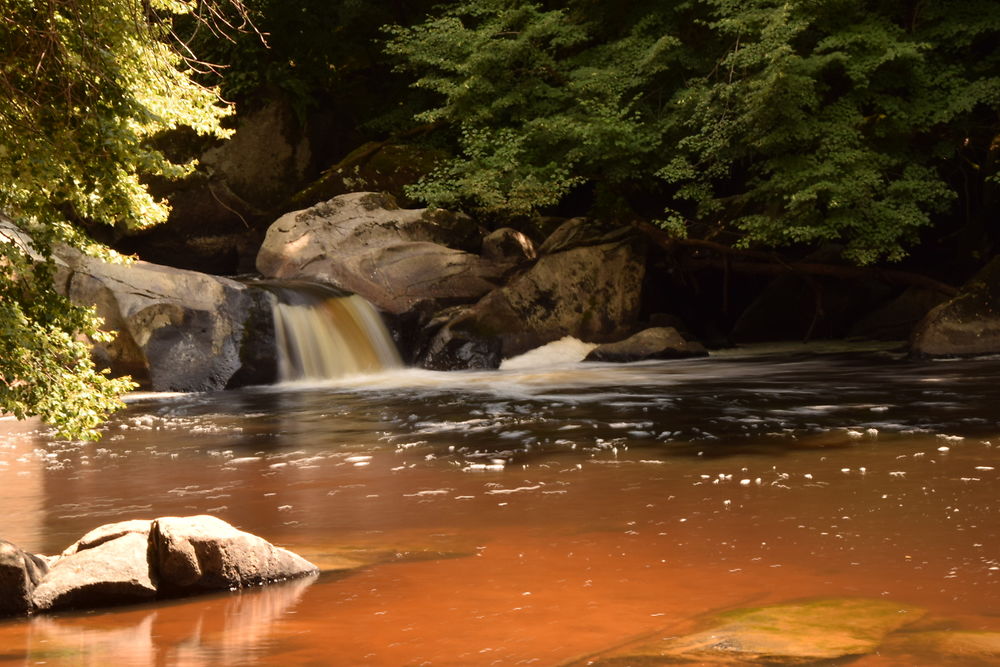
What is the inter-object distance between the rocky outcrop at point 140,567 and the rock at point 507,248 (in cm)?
1479

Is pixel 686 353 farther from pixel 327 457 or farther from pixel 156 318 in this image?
pixel 327 457

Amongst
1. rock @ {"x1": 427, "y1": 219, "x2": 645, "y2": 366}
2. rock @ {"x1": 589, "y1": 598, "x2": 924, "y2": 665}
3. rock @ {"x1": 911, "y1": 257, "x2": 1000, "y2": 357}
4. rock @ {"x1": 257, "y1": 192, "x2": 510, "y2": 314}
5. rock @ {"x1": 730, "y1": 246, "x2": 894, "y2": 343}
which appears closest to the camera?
rock @ {"x1": 589, "y1": 598, "x2": 924, "y2": 665}

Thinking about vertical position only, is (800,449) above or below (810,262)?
below

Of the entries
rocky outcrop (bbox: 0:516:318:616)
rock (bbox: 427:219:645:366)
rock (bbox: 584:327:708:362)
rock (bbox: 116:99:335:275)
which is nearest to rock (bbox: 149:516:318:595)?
rocky outcrop (bbox: 0:516:318:616)

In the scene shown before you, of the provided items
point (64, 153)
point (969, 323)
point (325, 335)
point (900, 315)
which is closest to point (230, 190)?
point (325, 335)

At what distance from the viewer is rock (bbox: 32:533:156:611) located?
Answer: 204 inches

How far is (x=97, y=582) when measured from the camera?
5.21 meters

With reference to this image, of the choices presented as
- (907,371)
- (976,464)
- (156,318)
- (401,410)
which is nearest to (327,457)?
(401,410)

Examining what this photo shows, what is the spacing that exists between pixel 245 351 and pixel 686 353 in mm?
7142

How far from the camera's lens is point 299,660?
14.4ft

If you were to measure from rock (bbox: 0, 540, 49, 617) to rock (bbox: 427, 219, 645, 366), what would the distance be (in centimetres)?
1318

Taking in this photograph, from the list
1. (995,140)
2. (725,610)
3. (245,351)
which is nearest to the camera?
(725,610)

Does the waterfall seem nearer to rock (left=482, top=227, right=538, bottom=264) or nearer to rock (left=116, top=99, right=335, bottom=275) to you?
rock (left=482, top=227, right=538, bottom=264)

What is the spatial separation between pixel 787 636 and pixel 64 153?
13.8 ft
